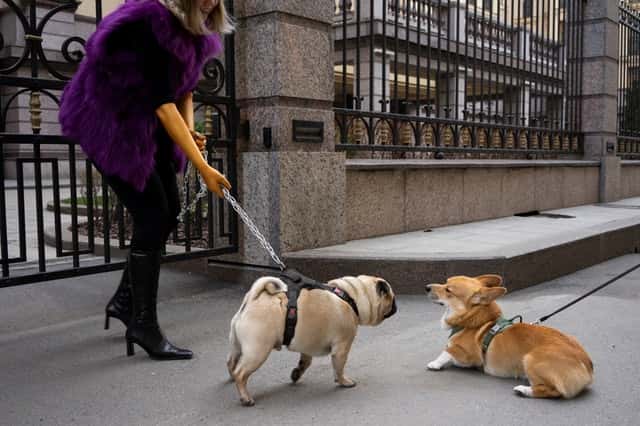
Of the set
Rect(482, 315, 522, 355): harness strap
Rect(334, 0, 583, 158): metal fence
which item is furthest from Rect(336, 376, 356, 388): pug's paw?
Rect(334, 0, 583, 158): metal fence

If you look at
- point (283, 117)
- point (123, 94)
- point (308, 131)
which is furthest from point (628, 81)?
point (123, 94)

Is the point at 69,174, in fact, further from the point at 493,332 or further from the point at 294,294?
the point at 493,332

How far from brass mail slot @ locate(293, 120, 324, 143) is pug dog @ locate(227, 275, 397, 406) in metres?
2.60

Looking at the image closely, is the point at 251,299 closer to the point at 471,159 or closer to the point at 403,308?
the point at 403,308

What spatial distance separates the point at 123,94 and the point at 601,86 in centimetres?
1059

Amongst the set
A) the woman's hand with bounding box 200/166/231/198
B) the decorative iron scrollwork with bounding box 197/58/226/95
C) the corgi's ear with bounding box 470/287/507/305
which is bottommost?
the corgi's ear with bounding box 470/287/507/305

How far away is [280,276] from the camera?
3346mm

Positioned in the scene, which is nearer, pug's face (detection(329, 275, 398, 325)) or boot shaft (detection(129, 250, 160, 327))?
pug's face (detection(329, 275, 398, 325))

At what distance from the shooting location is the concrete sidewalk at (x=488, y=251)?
5.46m

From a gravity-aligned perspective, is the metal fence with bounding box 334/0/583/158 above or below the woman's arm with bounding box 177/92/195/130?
above

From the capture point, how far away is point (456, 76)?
8758mm

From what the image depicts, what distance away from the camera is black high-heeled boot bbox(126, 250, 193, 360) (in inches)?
149

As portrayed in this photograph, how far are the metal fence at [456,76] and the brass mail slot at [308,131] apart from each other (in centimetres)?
82

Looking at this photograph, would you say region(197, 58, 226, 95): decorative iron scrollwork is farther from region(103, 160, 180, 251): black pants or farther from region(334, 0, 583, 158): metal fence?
region(103, 160, 180, 251): black pants
